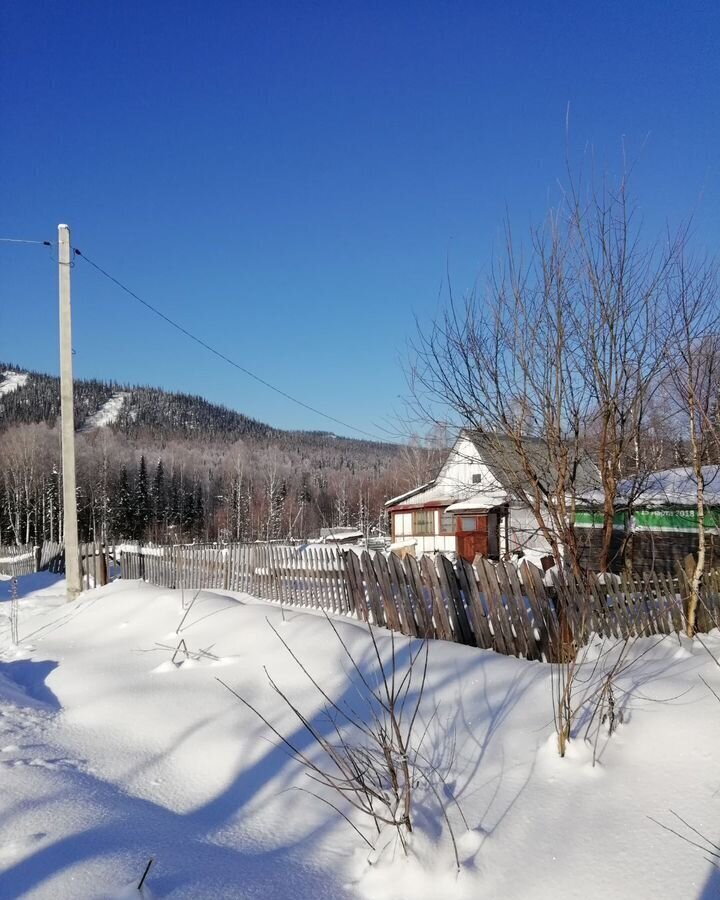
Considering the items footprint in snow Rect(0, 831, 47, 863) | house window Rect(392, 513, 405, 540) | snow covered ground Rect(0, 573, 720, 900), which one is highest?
footprint in snow Rect(0, 831, 47, 863)

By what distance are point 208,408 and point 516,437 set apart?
5710 inches

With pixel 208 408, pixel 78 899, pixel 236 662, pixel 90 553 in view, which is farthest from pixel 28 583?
pixel 208 408

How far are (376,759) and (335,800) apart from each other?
0.43 m

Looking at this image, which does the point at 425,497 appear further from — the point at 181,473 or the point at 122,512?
the point at 181,473

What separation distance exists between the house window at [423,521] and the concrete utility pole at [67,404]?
2197cm

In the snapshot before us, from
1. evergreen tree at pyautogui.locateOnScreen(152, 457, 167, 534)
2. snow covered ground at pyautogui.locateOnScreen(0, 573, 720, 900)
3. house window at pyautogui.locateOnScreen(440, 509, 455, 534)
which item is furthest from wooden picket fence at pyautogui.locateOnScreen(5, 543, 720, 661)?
evergreen tree at pyautogui.locateOnScreen(152, 457, 167, 534)

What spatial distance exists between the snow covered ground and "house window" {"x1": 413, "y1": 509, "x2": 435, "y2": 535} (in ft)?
84.9

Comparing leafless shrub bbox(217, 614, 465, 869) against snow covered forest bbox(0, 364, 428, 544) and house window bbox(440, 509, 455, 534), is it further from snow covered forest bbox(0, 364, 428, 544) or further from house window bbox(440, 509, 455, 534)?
house window bbox(440, 509, 455, 534)

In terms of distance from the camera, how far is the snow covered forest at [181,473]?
5262 centimetres

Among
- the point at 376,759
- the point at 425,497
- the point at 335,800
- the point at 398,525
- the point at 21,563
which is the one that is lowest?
the point at 21,563

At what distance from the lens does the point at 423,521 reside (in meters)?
32.7

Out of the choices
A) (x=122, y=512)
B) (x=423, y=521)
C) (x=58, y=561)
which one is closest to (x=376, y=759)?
(x=58, y=561)

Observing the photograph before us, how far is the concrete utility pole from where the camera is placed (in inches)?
469

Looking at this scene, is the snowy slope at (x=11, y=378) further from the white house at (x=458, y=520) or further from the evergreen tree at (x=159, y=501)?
the white house at (x=458, y=520)
